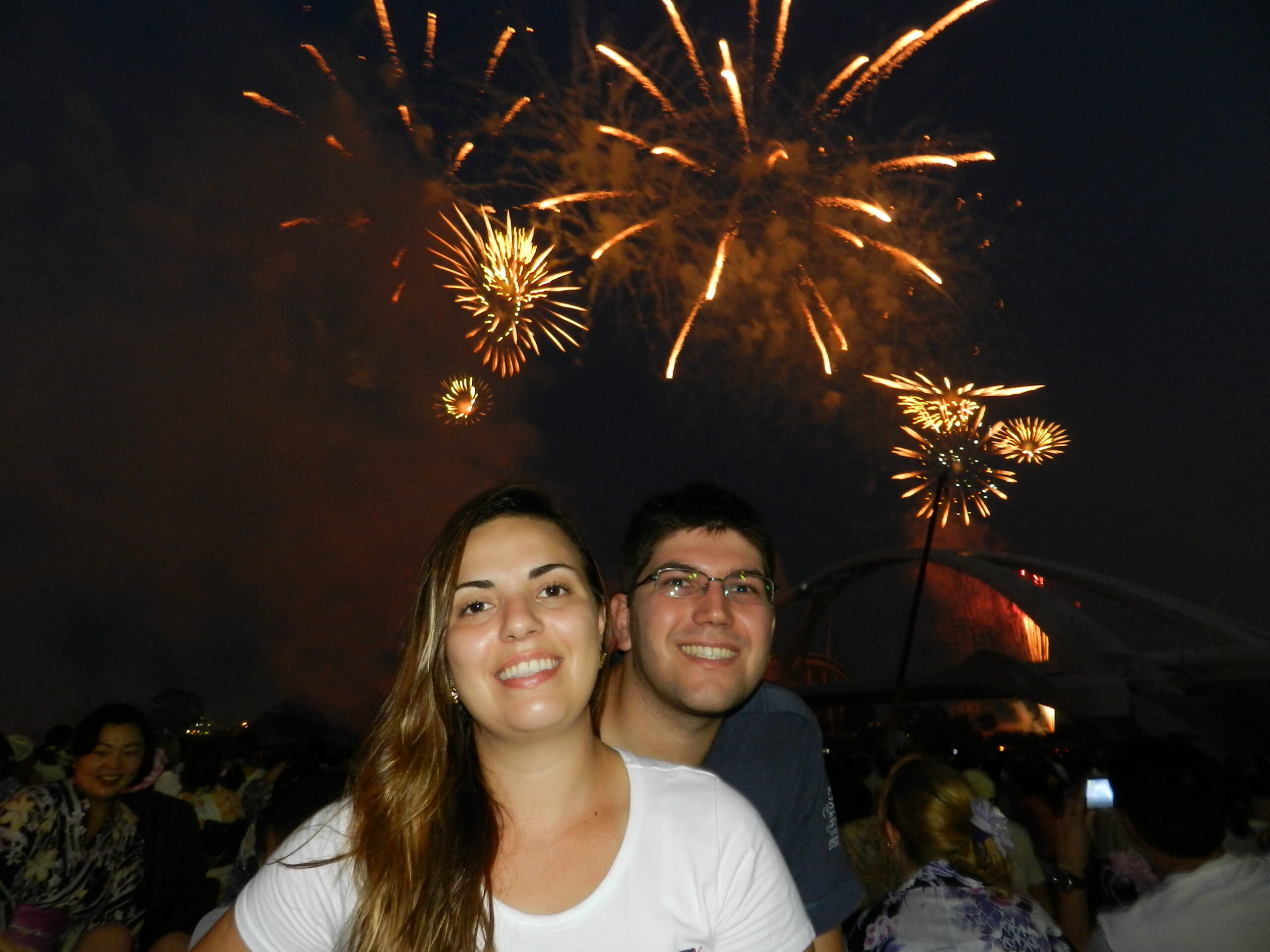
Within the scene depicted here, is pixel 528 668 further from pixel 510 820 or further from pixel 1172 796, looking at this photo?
pixel 1172 796

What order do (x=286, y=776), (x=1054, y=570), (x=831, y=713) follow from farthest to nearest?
(x=831, y=713) → (x=1054, y=570) → (x=286, y=776)

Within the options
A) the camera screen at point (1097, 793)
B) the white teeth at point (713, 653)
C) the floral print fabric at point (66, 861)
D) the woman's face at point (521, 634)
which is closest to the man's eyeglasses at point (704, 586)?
the white teeth at point (713, 653)

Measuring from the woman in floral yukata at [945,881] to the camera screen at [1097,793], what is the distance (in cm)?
203

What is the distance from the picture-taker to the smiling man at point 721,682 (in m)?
2.88

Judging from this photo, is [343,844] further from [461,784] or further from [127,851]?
[127,851]

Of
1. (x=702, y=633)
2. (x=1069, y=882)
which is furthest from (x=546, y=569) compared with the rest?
(x=1069, y=882)

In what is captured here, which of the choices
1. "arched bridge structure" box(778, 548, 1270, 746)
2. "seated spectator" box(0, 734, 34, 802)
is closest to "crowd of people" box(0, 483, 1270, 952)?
"seated spectator" box(0, 734, 34, 802)

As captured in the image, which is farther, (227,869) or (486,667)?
(227,869)

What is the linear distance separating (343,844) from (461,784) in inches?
12.3

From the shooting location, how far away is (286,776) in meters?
5.08

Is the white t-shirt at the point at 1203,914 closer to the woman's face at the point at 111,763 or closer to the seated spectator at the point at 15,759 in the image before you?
the woman's face at the point at 111,763

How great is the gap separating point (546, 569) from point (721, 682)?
937 mm

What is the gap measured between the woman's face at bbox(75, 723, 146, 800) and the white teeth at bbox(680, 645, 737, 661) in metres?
2.85

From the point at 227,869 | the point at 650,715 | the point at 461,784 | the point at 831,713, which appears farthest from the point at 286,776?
the point at 831,713
